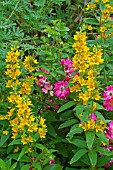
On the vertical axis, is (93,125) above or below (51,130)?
above

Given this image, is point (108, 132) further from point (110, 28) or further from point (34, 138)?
point (110, 28)

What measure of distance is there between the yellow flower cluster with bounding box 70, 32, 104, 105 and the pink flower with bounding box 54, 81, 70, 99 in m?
0.10

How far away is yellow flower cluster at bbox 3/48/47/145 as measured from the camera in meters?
1.88

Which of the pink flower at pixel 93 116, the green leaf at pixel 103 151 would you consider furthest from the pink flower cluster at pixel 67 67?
the green leaf at pixel 103 151

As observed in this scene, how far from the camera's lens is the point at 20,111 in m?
1.87

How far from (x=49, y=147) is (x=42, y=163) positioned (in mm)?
165

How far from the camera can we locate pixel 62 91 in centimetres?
206

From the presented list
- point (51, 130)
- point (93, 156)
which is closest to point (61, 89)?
point (51, 130)

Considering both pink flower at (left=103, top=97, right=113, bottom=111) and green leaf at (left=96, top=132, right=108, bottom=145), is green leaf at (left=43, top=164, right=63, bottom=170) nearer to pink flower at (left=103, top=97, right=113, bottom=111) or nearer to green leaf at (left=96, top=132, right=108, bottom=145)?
green leaf at (left=96, top=132, right=108, bottom=145)

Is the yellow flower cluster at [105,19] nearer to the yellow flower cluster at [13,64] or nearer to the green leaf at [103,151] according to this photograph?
the yellow flower cluster at [13,64]

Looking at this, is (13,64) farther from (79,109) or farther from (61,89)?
(79,109)

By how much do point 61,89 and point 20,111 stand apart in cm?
26

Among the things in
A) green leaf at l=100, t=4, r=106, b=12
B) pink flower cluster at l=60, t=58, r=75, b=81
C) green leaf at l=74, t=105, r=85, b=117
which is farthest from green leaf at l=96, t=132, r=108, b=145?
green leaf at l=100, t=4, r=106, b=12

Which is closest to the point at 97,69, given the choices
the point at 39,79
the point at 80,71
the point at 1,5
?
the point at 80,71
